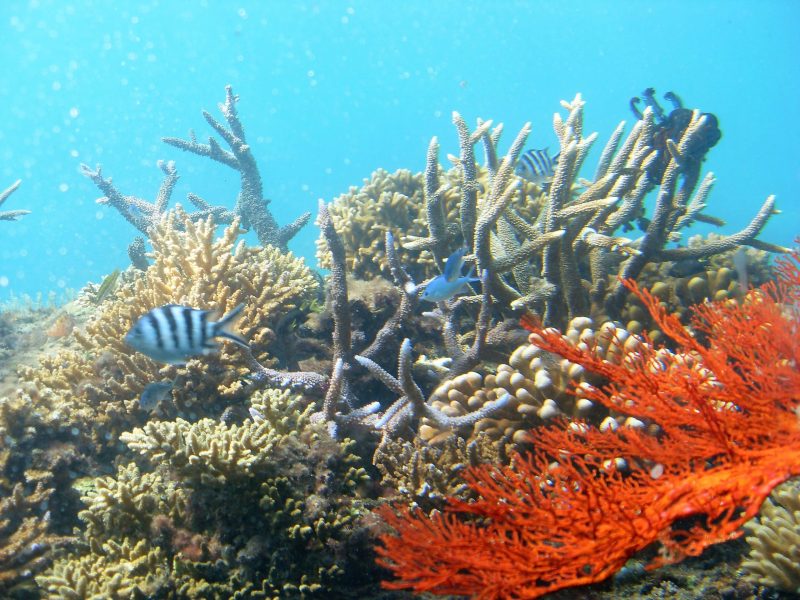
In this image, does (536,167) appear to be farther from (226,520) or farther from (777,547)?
(226,520)

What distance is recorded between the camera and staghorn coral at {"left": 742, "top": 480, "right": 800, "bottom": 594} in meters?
2.19

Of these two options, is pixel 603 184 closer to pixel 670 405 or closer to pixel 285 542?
pixel 670 405

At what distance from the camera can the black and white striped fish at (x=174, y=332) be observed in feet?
8.68

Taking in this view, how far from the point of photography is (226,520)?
8.69ft

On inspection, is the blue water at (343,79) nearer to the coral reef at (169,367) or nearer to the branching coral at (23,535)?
the coral reef at (169,367)

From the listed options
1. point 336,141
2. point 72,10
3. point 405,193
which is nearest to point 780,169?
point 336,141

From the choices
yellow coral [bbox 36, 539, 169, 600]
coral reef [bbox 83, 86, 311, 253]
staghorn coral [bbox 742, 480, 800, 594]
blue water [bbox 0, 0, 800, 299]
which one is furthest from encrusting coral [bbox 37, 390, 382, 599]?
blue water [bbox 0, 0, 800, 299]

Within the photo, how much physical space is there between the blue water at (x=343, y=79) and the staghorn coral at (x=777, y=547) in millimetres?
110861

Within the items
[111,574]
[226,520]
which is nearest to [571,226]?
[226,520]

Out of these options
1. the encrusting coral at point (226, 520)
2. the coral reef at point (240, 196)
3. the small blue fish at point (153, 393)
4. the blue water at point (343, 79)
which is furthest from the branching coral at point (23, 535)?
the blue water at point (343, 79)

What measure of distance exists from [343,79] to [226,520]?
174 metres

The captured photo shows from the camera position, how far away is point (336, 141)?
141500 mm

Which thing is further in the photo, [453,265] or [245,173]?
[245,173]

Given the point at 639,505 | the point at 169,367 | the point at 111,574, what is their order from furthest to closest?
the point at 169,367
the point at 111,574
the point at 639,505
